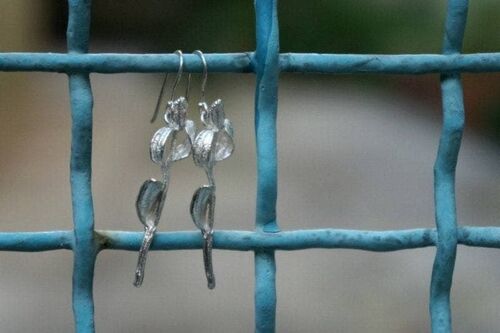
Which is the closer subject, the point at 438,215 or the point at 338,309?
the point at 438,215

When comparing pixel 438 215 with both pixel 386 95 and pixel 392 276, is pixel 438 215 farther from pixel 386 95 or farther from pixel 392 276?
pixel 386 95

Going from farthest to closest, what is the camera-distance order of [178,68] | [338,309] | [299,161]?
[299,161], [338,309], [178,68]

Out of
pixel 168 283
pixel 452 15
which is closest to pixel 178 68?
pixel 452 15

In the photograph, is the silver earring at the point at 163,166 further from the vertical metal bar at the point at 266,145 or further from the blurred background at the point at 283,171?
the blurred background at the point at 283,171

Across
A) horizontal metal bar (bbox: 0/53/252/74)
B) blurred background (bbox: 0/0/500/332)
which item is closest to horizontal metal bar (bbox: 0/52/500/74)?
horizontal metal bar (bbox: 0/53/252/74)

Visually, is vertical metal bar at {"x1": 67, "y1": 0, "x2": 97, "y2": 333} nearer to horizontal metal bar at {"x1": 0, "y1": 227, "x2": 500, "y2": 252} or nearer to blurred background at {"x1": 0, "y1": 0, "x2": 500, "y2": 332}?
horizontal metal bar at {"x1": 0, "y1": 227, "x2": 500, "y2": 252}

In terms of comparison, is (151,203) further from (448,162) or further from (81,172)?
(448,162)

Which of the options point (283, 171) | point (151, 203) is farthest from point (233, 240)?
point (283, 171)
